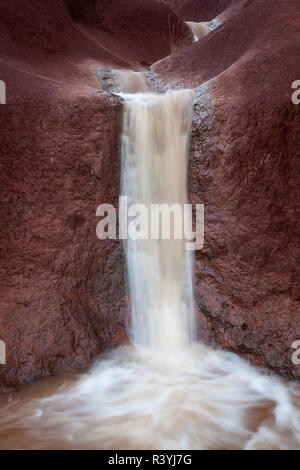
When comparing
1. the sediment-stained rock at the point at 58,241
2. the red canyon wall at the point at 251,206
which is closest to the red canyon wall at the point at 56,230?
the sediment-stained rock at the point at 58,241

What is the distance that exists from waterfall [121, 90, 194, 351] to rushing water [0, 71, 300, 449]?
0.05 feet

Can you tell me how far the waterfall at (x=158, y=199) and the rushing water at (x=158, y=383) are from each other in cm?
1

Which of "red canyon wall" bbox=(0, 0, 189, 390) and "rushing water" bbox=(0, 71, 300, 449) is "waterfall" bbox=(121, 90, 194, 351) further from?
"red canyon wall" bbox=(0, 0, 189, 390)

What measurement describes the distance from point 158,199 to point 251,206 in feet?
4.29

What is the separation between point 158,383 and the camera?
371 cm

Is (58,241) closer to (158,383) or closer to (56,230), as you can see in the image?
(56,230)

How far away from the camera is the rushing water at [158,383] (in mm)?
2939

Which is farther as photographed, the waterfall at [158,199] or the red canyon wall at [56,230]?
the waterfall at [158,199]

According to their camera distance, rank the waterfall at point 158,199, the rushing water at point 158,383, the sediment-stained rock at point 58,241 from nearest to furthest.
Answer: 1. the rushing water at point 158,383
2. the sediment-stained rock at point 58,241
3. the waterfall at point 158,199

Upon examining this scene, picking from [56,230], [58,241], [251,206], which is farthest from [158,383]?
[251,206]

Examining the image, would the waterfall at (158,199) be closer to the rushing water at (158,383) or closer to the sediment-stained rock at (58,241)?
the rushing water at (158,383)

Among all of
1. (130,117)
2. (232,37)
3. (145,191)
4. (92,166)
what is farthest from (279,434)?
(232,37)

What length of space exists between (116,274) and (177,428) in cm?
219

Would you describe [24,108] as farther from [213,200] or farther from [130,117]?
[213,200]
